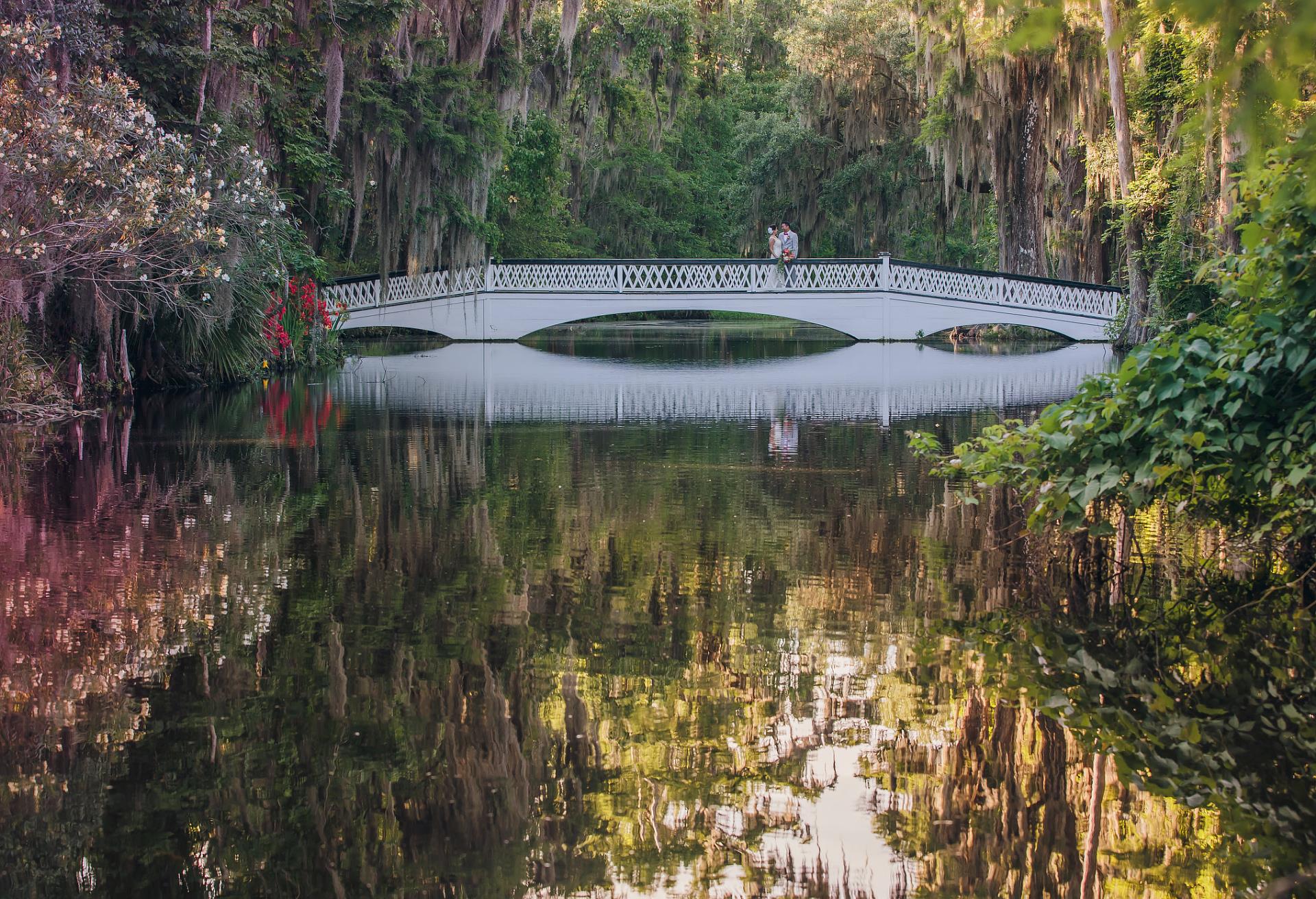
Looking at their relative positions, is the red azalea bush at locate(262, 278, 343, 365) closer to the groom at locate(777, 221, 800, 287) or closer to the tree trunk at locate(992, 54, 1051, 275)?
the groom at locate(777, 221, 800, 287)

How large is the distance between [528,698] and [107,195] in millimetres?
11934

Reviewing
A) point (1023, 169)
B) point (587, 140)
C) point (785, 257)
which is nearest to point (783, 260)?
point (785, 257)

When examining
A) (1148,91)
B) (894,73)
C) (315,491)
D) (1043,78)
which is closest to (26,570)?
(315,491)

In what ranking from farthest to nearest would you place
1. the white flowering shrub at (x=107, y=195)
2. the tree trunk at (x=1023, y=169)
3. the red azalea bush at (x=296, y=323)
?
the tree trunk at (x=1023, y=169), the red azalea bush at (x=296, y=323), the white flowering shrub at (x=107, y=195)

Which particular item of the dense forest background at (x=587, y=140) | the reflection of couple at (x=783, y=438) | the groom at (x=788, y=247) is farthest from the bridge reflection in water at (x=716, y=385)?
the groom at (x=788, y=247)

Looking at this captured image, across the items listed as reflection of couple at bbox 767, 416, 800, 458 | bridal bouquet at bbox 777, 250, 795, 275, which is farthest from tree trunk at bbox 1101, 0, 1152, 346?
reflection of couple at bbox 767, 416, 800, 458

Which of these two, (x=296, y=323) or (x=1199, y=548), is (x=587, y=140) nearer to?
(x=296, y=323)

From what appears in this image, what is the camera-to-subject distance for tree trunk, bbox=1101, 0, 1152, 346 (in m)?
23.3

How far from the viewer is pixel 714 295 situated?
35688mm

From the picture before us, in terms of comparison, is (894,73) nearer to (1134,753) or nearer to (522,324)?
(522,324)

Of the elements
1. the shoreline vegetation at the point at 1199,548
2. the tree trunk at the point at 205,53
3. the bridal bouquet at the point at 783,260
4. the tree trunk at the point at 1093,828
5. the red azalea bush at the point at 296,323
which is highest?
the tree trunk at the point at 205,53

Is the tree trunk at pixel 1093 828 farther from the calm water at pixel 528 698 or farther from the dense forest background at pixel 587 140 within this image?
the dense forest background at pixel 587 140

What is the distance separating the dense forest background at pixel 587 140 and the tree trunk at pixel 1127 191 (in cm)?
10

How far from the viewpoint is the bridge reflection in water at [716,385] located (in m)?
16.4
